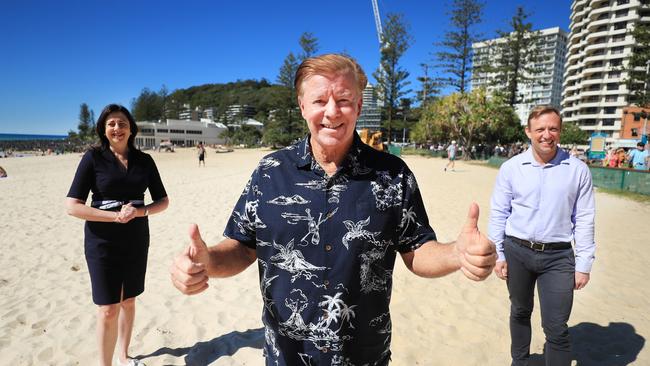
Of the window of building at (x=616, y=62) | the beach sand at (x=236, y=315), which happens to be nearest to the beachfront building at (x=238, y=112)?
the window of building at (x=616, y=62)

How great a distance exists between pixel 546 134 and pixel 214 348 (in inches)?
124

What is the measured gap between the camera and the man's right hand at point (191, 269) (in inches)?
43.6

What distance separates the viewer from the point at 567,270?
7.20ft

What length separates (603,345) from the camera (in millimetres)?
3109

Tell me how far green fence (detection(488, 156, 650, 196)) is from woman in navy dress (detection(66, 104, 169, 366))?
14694 millimetres

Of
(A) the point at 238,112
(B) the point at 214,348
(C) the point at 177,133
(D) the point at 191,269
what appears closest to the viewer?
(D) the point at 191,269

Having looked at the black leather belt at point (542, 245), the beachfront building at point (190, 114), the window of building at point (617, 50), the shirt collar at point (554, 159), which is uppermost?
the window of building at point (617, 50)

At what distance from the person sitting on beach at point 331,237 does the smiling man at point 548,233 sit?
135 cm

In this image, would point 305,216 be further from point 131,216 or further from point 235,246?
point 131,216

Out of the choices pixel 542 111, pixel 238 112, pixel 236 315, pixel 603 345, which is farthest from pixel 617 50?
pixel 238 112

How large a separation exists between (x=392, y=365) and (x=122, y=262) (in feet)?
7.37

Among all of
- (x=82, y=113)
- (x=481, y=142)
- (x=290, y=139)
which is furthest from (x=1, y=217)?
(x=82, y=113)

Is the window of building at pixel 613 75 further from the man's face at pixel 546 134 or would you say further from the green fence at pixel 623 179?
the man's face at pixel 546 134

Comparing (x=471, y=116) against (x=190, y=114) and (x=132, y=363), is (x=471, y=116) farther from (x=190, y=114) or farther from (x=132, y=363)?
(x=190, y=114)
